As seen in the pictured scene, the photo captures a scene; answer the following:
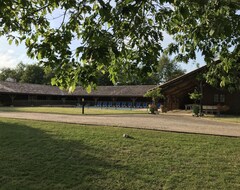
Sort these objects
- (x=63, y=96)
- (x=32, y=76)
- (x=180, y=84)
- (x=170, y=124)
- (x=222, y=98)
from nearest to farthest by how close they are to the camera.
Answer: (x=170, y=124) → (x=222, y=98) → (x=180, y=84) → (x=63, y=96) → (x=32, y=76)

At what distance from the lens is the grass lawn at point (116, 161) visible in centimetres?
676

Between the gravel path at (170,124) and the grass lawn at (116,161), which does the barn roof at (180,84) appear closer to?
the gravel path at (170,124)

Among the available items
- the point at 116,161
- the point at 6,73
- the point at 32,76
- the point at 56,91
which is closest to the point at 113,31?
the point at 116,161

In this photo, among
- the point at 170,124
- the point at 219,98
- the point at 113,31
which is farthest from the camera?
the point at 219,98

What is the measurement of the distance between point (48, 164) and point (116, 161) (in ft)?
5.82

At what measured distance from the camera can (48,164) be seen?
7977 mm

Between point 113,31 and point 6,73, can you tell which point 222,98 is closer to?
point 113,31

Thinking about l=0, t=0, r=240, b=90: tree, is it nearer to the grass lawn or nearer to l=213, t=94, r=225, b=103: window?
the grass lawn

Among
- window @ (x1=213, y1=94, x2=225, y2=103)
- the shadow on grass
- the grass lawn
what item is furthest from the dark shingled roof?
the shadow on grass

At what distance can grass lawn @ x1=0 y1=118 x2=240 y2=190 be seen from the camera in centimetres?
676

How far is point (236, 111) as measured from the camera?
27109 millimetres

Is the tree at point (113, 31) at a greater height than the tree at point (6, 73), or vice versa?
the tree at point (6, 73)

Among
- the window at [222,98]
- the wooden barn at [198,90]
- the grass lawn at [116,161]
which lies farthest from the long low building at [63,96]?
the grass lawn at [116,161]

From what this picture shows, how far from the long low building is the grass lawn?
30007 mm
